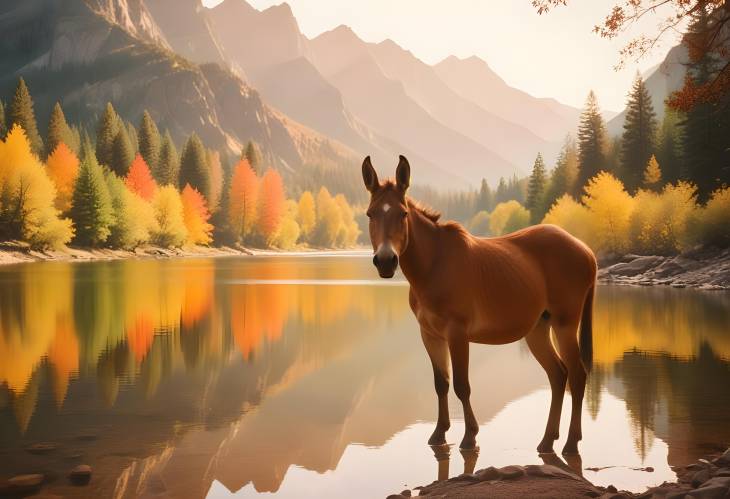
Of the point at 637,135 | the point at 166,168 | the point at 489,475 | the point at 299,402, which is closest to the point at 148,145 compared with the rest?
the point at 166,168

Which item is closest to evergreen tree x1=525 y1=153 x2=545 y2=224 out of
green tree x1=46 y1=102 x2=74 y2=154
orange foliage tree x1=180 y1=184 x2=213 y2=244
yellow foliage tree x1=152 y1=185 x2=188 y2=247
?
orange foliage tree x1=180 y1=184 x2=213 y2=244

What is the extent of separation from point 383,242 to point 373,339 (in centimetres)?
1107

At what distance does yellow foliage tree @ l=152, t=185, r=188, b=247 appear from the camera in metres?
76.5

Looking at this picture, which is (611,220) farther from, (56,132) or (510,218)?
(56,132)

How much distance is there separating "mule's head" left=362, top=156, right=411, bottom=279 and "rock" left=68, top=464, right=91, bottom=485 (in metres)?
3.32

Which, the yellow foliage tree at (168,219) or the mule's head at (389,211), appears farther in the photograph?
the yellow foliage tree at (168,219)

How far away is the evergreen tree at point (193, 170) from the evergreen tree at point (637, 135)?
57.0 metres

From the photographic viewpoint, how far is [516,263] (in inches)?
310

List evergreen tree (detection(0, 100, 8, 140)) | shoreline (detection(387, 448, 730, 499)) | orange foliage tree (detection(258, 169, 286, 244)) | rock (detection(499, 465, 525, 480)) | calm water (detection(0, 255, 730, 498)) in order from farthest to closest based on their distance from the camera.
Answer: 1. orange foliage tree (detection(258, 169, 286, 244))
2. evergreen tree (detection(0, 100, 8, 140))
3. calm water (detection(0, 255, 730, 498))
4. rock (detection(499, 465, 525, 480))
5. shoreline (detection(387, 448, 730, 499))

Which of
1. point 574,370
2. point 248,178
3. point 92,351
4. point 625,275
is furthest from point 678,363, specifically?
point 248,178

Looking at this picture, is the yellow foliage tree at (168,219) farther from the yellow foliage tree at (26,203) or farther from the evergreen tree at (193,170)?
the evergreen tree at (193,170)

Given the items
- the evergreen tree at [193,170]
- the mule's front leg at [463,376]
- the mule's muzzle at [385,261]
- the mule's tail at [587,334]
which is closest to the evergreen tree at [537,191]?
the evergreen tree at [193,170]

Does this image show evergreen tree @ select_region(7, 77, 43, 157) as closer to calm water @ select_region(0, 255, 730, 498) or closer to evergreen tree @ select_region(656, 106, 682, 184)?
evergreen tree @ select_region(656, 106, 682, 184)

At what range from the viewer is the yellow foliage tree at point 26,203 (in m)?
55.3
